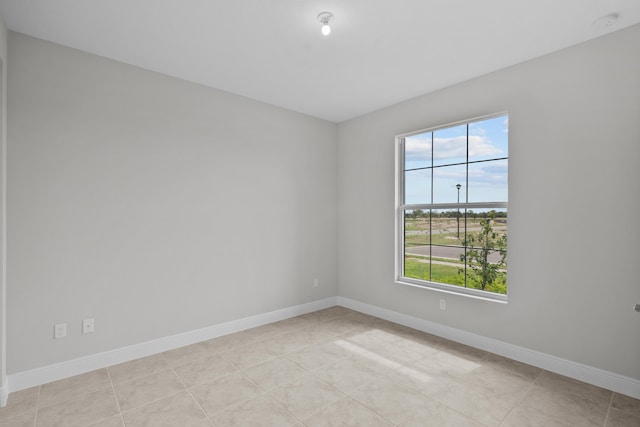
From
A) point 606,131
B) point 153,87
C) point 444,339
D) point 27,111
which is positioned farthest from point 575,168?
point 27,111

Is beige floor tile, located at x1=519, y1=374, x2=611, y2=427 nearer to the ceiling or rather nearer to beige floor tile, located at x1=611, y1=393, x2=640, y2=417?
beige floor tile, located at x1=611, y1=393, x2=640, y2=417

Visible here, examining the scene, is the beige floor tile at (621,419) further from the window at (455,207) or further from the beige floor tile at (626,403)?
the window at (455,207)

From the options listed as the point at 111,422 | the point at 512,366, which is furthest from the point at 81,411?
the point at 512,366

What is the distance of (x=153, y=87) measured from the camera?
3020 millimetres

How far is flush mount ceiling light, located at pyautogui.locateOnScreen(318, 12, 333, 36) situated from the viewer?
86.5 inches

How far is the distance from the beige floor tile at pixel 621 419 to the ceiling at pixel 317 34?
2651 mm

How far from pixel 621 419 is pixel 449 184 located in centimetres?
223

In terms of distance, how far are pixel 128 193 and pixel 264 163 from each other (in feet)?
4.92

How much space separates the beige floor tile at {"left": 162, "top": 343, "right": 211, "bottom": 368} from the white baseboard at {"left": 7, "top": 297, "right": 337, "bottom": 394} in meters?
0.07


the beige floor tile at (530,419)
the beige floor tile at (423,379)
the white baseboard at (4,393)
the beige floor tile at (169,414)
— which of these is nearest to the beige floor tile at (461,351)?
the beige floor tile at (423,379)

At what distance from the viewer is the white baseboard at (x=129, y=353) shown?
241 cm

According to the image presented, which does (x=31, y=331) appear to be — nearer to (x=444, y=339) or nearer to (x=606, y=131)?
A: (x=444, y=339)

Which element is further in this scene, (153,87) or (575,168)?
(153,87)

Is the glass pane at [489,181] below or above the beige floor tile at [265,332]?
above
